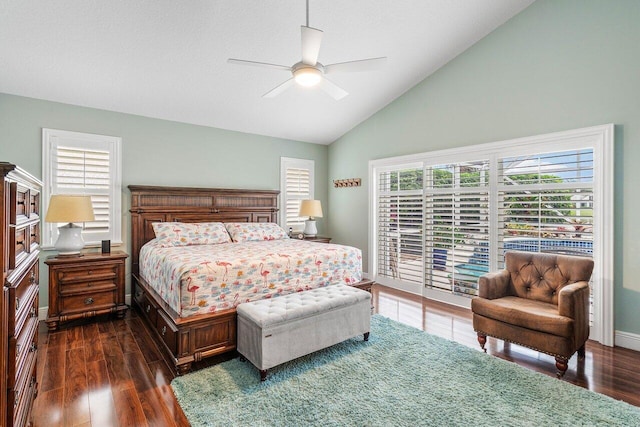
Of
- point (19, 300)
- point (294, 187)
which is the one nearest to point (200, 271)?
point (19, 300)

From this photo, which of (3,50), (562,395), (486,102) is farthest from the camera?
(486,102)

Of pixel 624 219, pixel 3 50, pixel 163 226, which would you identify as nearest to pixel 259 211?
pixel 163 226

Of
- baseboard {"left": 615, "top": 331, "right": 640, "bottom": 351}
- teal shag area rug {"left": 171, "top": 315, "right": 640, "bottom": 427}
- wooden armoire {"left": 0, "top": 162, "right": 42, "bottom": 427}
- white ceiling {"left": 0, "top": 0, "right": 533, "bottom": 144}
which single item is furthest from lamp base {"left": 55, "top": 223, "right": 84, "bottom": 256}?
baseboard {"left": 615, "top": 331, "right": 640, "bottom": 351}

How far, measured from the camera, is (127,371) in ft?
8.64

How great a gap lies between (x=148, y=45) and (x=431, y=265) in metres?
4.32

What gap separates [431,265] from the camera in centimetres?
467

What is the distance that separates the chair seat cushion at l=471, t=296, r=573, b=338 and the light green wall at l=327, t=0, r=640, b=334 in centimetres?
98

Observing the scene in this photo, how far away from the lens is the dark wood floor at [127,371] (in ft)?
6.93

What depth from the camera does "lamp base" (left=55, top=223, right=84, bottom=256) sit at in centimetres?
360

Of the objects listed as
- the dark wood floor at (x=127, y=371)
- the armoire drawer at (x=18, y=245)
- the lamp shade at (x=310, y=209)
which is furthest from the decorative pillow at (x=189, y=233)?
the armoire drawer at (x=18, y=245)

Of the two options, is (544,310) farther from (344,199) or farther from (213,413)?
(344,199)

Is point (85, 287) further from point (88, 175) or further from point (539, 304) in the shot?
point (539, 304)

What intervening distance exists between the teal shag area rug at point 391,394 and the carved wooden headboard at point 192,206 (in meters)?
2.54

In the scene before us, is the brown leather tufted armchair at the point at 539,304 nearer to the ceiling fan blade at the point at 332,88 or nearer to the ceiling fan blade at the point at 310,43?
the ceiling fan blade at the point at 332,88
